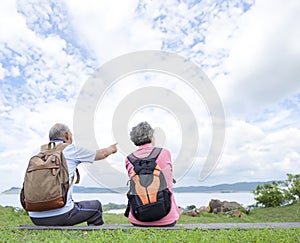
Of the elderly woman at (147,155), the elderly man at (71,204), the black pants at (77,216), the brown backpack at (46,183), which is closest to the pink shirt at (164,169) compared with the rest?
the elderly woman at (147,155)

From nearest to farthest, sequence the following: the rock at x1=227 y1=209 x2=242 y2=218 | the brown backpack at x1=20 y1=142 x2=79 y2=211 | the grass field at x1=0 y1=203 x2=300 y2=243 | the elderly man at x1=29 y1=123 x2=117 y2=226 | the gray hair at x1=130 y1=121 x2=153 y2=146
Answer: the grass field at x1=0 y1=203 x2=300 y2=243 → the brown backpack at x1=20 y1=142 x2=79 y2=211 → the elderly man at x1=29 y1=123 x2=117 y2=226 → the gray hair at x1=130 y1=121 x2=153 y2=146 → the rock at x1=227 y1=209 x2=242 y2=218

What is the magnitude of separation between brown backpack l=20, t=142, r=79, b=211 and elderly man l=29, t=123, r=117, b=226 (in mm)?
131

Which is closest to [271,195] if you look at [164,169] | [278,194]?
[278,194]

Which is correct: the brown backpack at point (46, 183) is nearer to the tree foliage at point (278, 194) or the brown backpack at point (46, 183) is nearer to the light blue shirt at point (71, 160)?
the light blue shirt at point (71, 160)

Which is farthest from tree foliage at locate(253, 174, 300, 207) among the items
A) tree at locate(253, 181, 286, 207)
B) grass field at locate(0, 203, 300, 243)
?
A: grass field at locate(0, 203, 300, 243)

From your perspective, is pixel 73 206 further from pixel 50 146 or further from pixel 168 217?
pixel 168 217

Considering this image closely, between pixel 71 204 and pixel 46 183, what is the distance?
1.61 feet

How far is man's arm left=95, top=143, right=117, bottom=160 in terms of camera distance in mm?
4934

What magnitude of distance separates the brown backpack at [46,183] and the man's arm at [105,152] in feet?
1.59

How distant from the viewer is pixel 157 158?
4668 mm

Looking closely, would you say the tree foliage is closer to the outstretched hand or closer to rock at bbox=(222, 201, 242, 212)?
rock at bbox=(222, 201, 242, 212)

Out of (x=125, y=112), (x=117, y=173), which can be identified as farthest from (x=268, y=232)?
(x=125, y=112)

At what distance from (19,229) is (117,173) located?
5.12ft

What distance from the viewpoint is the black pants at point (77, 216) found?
4.77m
